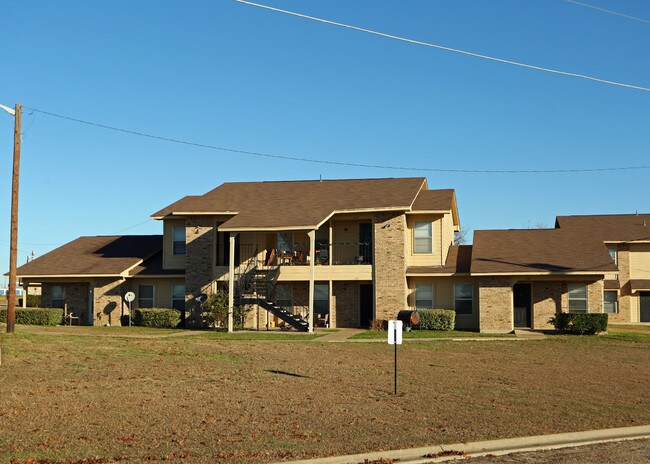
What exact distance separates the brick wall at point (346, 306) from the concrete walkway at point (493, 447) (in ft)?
78.5

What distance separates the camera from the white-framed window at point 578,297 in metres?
35.7

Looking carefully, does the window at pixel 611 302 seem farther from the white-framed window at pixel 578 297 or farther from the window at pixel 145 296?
the window at pixel 145 296

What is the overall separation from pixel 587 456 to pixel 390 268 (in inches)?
972

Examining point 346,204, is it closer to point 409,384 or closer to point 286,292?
point 286,292

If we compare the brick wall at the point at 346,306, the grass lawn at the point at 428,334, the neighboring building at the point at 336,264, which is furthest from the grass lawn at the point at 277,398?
the brick wall at the point at 346,306

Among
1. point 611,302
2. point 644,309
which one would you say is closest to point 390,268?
point 611,302

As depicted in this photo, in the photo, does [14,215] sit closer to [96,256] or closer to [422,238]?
[96,256]

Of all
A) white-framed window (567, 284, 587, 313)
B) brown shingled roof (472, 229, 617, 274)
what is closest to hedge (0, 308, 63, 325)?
brown shingled roof (472, 229, 617, 274)

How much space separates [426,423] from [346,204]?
932 inches

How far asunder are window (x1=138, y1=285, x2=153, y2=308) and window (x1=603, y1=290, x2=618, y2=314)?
2613 cm

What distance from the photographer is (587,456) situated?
10.8 m

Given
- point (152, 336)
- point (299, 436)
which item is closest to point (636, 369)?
point (299, 436)

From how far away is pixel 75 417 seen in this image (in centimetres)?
1287

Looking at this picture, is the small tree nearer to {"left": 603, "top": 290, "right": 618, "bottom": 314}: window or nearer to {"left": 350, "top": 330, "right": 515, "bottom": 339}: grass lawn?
{"left": 350, "top": 330, "right": 515, "bottom": 339}: grass lawn
